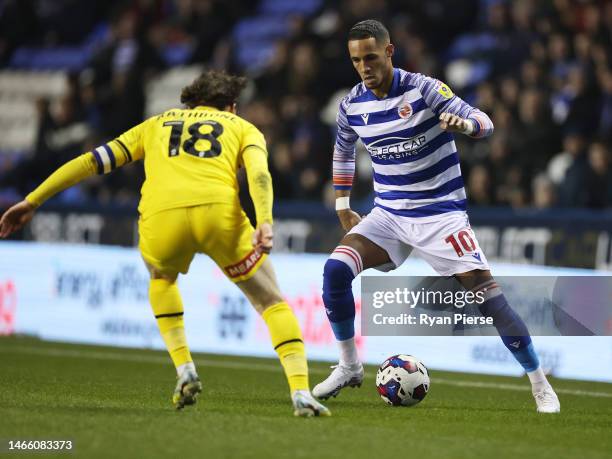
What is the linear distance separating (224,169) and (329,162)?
855cm

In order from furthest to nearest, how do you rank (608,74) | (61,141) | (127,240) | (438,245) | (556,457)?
(61,141) → (127,240) → (608,74) → (438,245) → (556,457)

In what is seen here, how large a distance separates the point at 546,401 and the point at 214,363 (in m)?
4.41

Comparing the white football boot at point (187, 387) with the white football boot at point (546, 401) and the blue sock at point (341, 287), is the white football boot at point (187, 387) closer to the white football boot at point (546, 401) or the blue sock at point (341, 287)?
the blue sock at point (341, 287)

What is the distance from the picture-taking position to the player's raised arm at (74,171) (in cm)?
677

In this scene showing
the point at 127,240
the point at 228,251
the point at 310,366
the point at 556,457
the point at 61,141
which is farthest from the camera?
the point at 61,141

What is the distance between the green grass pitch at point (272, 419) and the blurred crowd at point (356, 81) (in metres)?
3.61

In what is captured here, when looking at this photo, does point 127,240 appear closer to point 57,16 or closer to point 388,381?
point 388,381

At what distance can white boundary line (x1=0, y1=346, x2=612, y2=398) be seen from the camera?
31.7 feet

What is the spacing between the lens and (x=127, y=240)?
49.3 feet

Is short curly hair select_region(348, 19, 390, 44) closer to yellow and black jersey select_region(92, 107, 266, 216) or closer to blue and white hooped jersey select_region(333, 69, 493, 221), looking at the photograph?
blue and white hooped jersey select_region(333, 69, 493, 221)

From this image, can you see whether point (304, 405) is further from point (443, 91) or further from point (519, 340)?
point (443, 91)

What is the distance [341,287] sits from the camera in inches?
310

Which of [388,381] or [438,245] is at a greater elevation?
[438,245]

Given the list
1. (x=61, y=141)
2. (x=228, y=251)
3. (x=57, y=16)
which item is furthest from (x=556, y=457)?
(x=57, y=16)
